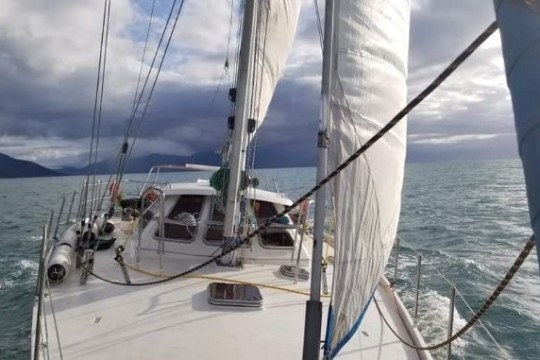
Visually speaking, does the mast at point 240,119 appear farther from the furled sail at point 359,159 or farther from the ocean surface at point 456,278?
the furled sail at point 359,159

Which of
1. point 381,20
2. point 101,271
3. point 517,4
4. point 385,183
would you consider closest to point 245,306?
point 101,271

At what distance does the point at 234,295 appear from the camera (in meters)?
6.31

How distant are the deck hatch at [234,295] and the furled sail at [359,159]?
2.90 m

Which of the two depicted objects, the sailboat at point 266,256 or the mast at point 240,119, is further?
the mast at point 240,119

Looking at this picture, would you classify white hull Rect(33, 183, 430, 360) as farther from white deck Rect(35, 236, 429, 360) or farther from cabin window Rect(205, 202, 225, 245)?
cabin window Rect(205, 202, 225, 245)

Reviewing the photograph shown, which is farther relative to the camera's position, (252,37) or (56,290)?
(252,37)

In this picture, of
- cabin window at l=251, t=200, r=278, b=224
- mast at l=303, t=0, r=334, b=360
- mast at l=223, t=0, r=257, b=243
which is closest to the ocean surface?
mast at l=303, t=0, r=334, b=360

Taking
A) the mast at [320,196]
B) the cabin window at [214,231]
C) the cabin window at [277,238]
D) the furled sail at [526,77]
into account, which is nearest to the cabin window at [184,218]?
the cabin window at [214,231]

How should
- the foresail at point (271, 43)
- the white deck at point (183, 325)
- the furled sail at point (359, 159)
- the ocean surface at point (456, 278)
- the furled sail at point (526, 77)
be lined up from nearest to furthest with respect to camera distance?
the furled sail at point (526, 77) → the furled sail at point (359, 159) → the white deck at point (183, 325) → the foresail at point (271, 43) → the ocean surface at point (456, 278)

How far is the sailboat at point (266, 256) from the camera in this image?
333 cm

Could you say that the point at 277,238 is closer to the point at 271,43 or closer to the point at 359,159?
the point at 271,43

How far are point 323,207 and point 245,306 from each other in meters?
3.23

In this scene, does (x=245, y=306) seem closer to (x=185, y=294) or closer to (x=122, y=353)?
(x=185, y=294)

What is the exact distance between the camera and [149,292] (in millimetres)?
6535
